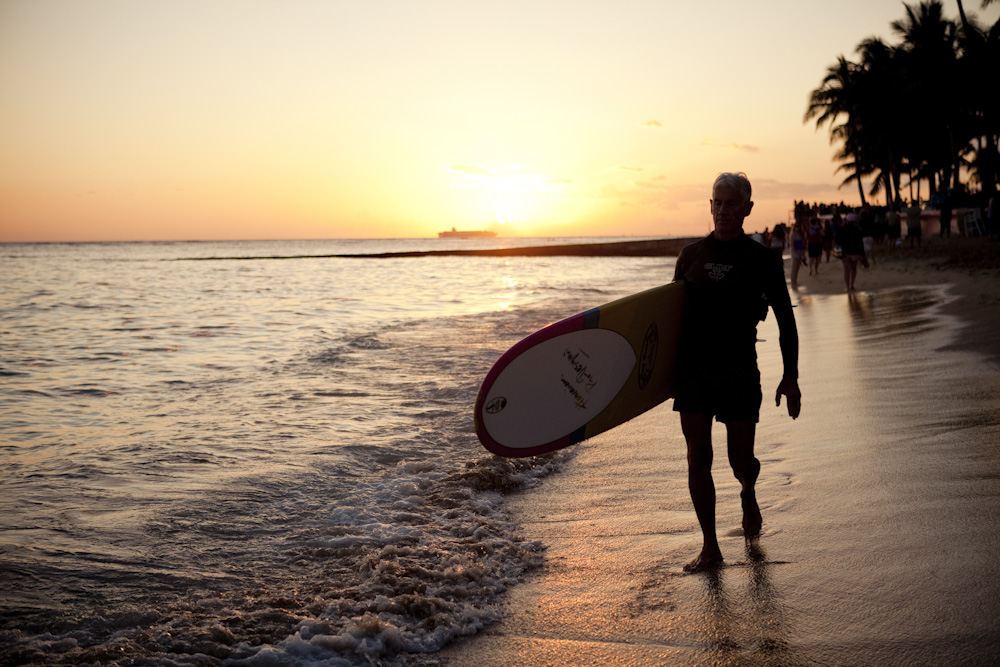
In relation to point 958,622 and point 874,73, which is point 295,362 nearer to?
point 958,622

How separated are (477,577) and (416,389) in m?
4.89

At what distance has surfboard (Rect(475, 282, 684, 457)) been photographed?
3.46m

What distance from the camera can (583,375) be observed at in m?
3.61

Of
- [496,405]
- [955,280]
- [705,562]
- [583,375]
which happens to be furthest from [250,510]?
[955,280]

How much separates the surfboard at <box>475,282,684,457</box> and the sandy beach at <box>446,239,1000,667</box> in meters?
0.55

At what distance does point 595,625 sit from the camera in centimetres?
268

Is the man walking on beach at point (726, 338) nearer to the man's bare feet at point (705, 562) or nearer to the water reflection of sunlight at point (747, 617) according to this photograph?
the man's bare feet at point (705, 562)

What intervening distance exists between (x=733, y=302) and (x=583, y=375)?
838 mm

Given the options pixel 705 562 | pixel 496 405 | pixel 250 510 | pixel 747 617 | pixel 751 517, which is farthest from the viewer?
pixel 250 510

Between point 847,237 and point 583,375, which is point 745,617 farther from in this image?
point 847,237

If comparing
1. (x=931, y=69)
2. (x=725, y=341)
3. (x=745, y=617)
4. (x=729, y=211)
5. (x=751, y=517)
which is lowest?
(x=745, y=617)

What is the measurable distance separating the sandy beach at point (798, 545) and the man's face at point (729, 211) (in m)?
1.34

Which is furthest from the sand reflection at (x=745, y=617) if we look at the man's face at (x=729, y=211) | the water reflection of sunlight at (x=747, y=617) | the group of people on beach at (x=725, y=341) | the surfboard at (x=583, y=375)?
the man's face at (x=729, y=211)

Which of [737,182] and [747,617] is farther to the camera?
[737,182]
